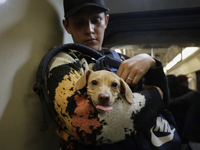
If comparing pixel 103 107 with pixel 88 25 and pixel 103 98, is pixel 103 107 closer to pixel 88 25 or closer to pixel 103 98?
pixel 103 98

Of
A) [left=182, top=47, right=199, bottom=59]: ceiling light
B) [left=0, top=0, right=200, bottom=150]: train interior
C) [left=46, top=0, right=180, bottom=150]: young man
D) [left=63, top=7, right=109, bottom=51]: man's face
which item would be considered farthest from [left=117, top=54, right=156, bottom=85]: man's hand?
[left=182, top=47, right=199, bottom=59]: ceiling light

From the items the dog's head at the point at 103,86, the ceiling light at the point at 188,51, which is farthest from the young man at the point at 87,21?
the ceiling light at the point at 188,51

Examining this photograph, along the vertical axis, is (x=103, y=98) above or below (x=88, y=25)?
below

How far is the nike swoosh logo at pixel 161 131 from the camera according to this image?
81 centimetres

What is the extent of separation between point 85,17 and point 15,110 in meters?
0.74

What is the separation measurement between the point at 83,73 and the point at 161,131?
21.9 inches

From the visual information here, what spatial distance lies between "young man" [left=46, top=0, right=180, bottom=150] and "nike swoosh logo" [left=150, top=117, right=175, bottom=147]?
0.06ft

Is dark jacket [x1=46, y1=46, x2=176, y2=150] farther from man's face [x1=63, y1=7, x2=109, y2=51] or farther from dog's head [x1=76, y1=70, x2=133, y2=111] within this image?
man's face [x1=63, y1=7, x2=109, y2=51]

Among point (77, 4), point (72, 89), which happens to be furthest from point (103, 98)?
point (77, 4)

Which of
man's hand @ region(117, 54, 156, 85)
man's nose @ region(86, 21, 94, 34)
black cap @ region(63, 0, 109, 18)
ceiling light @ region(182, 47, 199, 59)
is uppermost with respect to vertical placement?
black cap @ region(63, 0, 109, 18)

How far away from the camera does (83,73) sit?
3.03ft

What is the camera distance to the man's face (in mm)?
1082

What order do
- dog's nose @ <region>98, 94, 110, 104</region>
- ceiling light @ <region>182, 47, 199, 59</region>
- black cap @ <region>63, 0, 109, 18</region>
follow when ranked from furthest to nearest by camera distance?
ceiling light @ <region>182, 47, 199, 59</region>, black cap @ <region>63, 0, 109, 18</region>, dog's nose @ <region>98, 94, 110, 104</region>

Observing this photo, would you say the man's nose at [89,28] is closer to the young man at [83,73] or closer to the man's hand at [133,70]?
the young man at [83,73]
